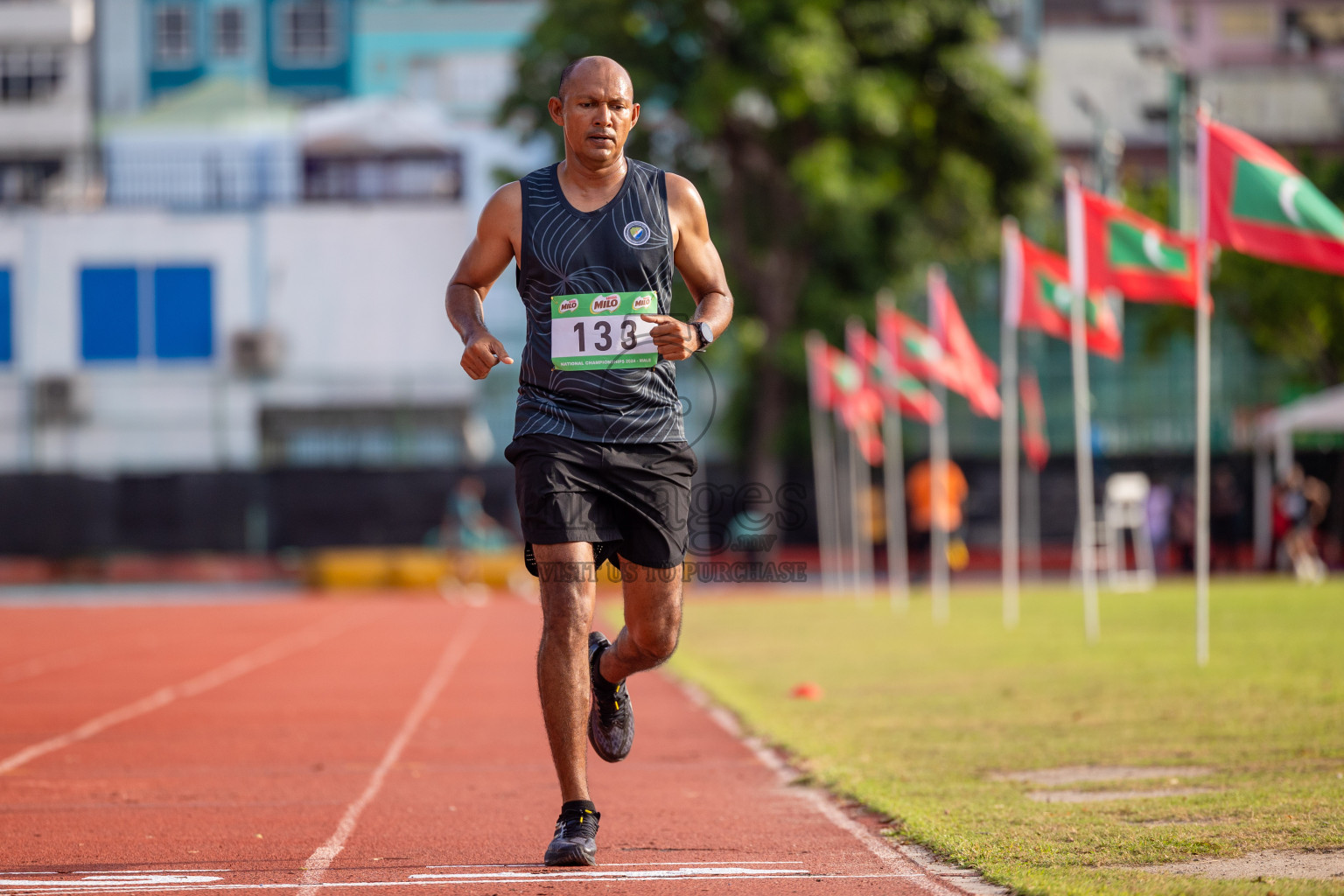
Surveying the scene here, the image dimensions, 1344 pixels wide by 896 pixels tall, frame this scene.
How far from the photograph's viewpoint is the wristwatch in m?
5.49

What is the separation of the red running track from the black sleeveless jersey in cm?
134

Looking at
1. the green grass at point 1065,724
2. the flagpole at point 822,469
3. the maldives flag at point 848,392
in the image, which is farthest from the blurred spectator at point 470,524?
the green grass at point 1065,724

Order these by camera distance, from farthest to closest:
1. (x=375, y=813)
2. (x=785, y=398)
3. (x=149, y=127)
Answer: (x=149, y=127) → (x=785, y=398) → (x=375, y=813)

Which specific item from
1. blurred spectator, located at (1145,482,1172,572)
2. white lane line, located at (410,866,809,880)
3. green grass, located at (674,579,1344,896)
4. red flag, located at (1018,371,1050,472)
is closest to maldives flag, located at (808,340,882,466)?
red flag, located at (1018,371,1050,472)

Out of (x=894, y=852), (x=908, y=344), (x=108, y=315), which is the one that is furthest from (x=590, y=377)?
(x=108, y=315)

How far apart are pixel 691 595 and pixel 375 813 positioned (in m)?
23.3

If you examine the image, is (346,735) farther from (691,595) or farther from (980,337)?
(980,337)

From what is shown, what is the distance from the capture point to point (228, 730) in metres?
10.1

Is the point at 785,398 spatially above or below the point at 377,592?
above

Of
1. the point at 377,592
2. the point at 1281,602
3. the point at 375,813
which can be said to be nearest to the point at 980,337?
the point at 377,592

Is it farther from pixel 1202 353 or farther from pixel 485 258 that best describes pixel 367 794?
pixel 1202 353

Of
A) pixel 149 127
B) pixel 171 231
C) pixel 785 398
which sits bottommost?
pixel 785 398

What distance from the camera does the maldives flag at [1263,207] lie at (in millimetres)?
11164

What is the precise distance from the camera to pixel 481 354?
5.39m
